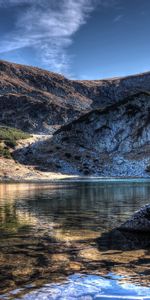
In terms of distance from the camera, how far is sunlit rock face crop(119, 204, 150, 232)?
1617 centimetres

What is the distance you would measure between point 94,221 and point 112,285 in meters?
11.6

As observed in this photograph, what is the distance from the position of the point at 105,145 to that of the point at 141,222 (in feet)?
419

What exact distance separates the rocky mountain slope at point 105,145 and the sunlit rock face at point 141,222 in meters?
103

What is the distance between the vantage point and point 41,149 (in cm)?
13575

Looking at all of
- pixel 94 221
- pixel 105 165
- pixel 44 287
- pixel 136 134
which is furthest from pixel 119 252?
pixel 136 134

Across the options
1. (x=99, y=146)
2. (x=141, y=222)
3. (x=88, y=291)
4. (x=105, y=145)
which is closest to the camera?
(x=88, y=291)

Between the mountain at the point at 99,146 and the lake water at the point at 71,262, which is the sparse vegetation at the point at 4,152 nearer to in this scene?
the mountain at the point at 99,146

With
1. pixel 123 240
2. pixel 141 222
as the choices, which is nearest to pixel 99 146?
pixel 141 222

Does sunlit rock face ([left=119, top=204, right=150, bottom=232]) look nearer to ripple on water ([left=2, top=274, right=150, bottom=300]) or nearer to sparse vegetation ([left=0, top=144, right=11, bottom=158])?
ripple on water ([left=2, top=274, right=150, bottom=300])

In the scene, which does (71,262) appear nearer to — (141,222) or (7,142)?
(141,222)

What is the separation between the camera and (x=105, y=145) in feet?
472

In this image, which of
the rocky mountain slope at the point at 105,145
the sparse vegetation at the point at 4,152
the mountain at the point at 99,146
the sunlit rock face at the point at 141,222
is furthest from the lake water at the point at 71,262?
the rocky mountain slope at the point at 105,145

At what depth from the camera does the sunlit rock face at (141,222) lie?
16172 millimetres

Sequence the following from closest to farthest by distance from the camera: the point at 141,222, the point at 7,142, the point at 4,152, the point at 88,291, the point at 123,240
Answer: the point at 88,291
the point at 123,240
the point at 141,222
the point at 4,152
the point at 7,142
